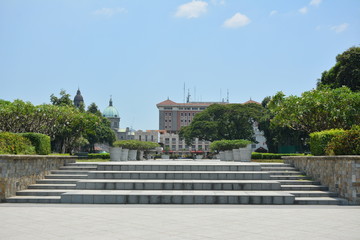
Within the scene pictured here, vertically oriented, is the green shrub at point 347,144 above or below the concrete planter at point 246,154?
above

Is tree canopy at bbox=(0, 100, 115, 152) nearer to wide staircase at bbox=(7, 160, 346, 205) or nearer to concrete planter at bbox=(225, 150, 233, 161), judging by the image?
concrete planter at bbox=(225, 150, 233, 161)

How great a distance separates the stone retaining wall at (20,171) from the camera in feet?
38.7

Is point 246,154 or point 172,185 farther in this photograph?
point 246,154

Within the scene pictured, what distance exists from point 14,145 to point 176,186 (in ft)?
22.3

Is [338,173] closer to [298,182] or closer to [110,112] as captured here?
[298,182]

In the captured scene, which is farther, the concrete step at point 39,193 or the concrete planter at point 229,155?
the concrete planter at point 229,155

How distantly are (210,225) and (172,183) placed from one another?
525cm

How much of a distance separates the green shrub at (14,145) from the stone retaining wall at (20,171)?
1.02 metres

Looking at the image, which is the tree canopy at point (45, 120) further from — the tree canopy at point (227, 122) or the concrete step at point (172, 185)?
the tree canopy at point (227, 122)

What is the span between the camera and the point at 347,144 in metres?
12.9

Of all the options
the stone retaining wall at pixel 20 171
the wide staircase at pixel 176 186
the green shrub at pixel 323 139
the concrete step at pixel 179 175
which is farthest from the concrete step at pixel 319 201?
the stone retaining wall at pixel 20 171

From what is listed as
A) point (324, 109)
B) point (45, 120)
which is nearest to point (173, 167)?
point (324, 109)

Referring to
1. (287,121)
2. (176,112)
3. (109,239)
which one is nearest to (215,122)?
(287,121)

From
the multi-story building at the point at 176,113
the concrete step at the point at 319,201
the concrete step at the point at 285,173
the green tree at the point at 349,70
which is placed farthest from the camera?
the multi-story building at the point at 176,113
